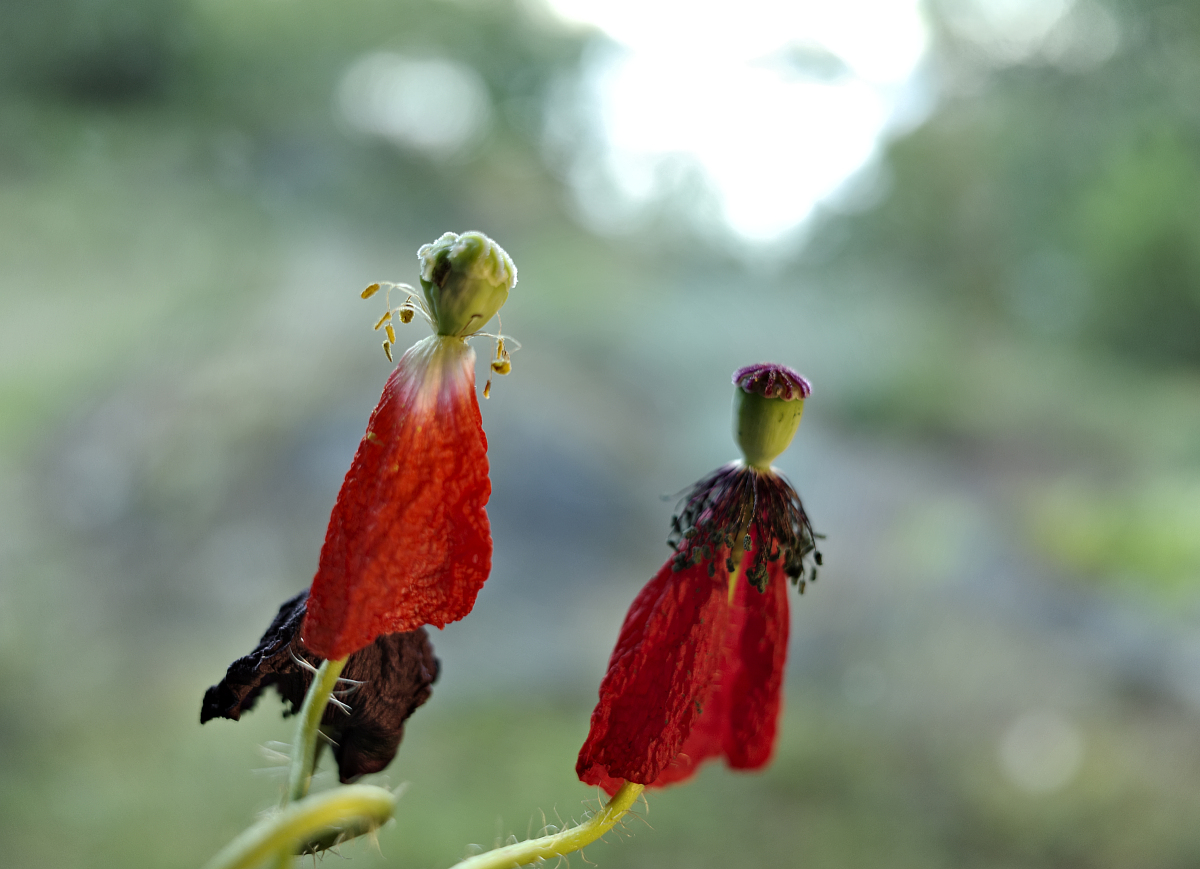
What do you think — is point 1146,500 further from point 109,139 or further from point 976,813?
point 109,139

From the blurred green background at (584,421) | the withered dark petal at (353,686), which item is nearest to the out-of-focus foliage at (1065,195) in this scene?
the blurred green background at (584,421)

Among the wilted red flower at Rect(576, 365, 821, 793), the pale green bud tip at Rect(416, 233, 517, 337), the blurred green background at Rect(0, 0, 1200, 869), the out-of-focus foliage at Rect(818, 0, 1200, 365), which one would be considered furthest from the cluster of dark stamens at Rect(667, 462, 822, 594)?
the out-of-focus foliage at Rect(818, 0, 1200, 365)

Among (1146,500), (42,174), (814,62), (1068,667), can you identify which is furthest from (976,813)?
(42,174)

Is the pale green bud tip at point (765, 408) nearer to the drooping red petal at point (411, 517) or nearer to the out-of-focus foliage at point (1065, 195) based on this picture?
the drooping red petal at point (411, 517)

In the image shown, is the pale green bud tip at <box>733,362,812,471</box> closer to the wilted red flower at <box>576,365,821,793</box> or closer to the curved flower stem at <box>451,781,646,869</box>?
the wilted red flower at <box>576,365,821,793</box>

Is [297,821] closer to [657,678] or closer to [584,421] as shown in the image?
[657,678]
